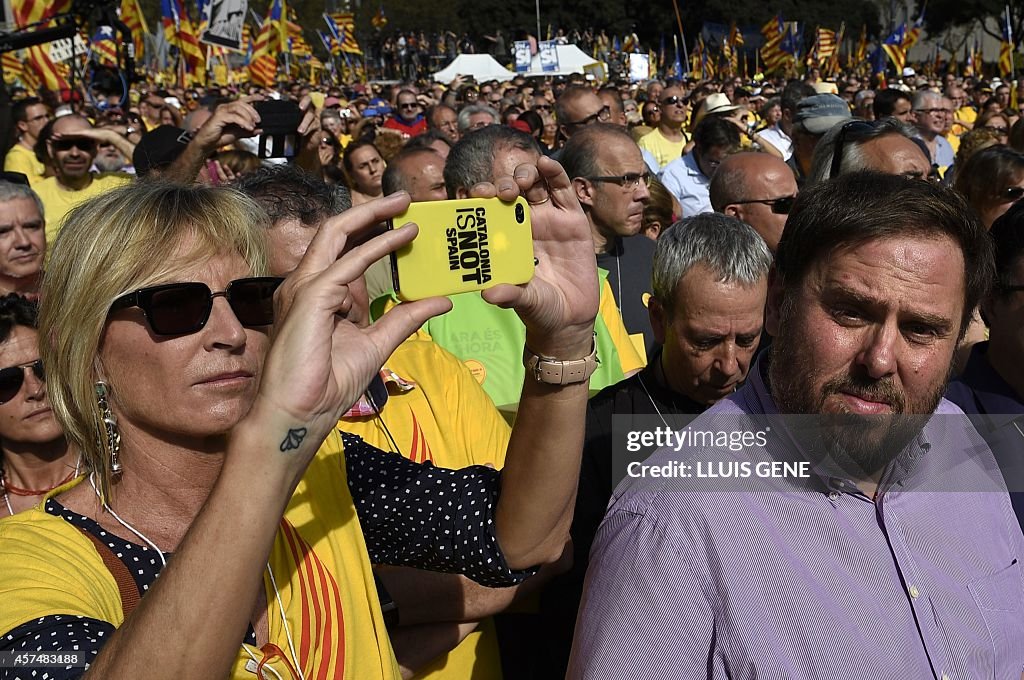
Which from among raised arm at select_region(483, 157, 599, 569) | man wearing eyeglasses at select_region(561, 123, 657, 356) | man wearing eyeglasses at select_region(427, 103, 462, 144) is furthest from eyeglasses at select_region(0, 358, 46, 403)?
man wearing eyeglasses at select_region(427, 103, 462, 144)

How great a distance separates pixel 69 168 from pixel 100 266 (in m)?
5.21

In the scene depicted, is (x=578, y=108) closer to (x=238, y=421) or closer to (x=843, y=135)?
(x=843, y=135)

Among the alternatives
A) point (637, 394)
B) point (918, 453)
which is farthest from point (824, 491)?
point (637, 394)

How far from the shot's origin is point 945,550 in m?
1.75

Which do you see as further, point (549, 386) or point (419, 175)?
point (419, 175)

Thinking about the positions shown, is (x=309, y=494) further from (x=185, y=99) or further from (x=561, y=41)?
(x=561, y=41)

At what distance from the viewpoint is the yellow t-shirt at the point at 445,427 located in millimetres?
2414

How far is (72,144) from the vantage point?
6211 millimetres

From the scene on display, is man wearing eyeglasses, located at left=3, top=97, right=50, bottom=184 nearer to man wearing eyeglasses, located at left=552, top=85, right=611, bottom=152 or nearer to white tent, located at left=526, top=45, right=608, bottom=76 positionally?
man wearing eyeglasses, located at left=552, top=85, right=611, bottom=152

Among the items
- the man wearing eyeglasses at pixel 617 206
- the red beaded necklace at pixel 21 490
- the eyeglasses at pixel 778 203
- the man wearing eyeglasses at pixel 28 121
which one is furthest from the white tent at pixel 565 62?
the red beaded necklace at pixel 21 490

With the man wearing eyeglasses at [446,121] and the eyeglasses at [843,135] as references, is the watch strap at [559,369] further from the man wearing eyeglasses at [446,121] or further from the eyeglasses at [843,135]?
the man wearing eyeglasses at [446,121]

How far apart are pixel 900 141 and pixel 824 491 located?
2614 millimetres

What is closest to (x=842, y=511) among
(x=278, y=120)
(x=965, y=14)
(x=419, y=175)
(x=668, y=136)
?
(x=278, y=120)

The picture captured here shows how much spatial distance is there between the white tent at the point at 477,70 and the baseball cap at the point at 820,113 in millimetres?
24487
